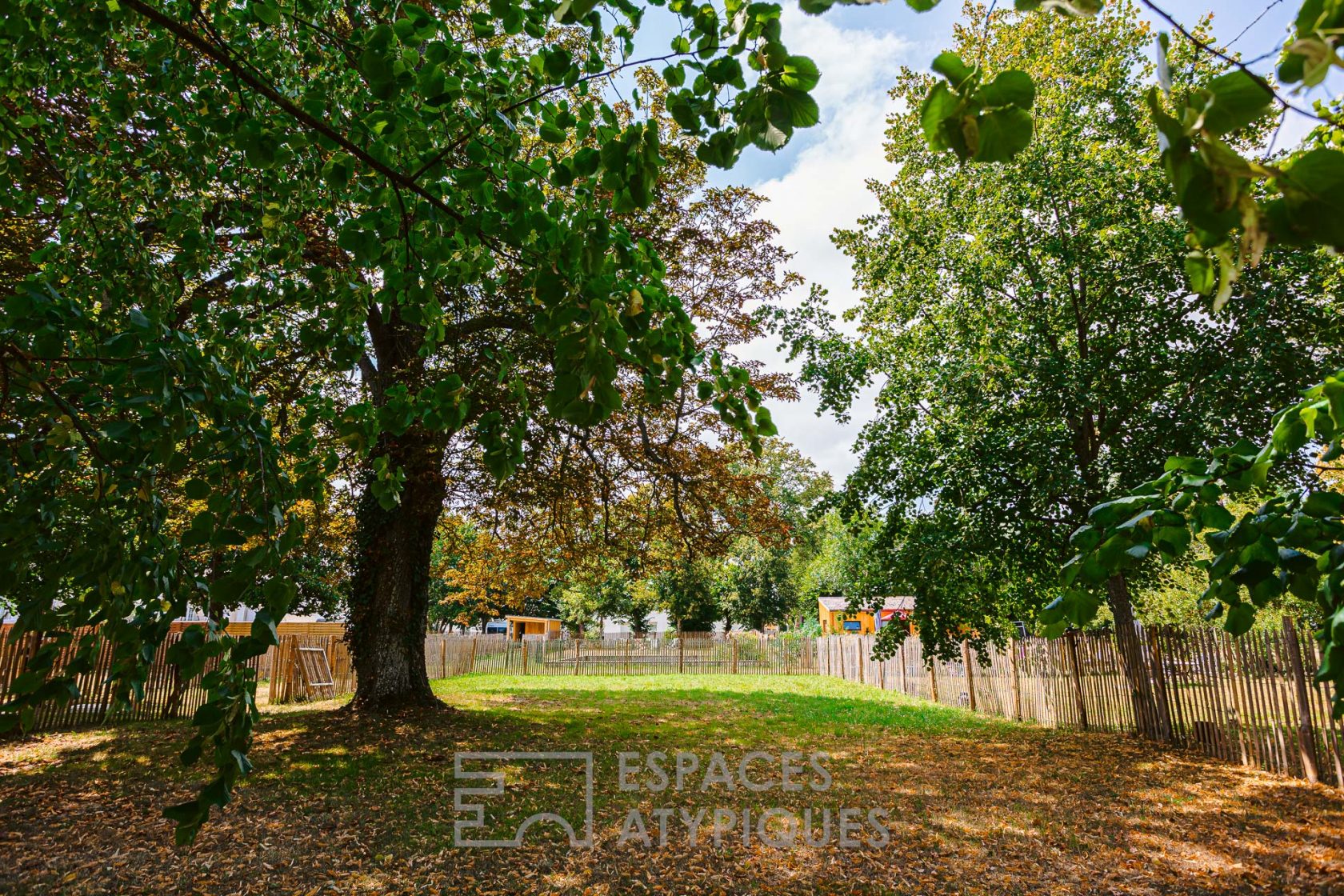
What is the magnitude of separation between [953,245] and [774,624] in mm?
35040

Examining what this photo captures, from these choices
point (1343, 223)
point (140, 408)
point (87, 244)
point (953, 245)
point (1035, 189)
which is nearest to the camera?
point (1343, 223)

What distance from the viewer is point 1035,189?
9.76m

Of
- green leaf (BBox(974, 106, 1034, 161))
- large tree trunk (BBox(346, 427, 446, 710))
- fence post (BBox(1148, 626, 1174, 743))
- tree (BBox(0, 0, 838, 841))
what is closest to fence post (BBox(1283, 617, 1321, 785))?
fence post (BBox(1148, 626, 1174, 743))

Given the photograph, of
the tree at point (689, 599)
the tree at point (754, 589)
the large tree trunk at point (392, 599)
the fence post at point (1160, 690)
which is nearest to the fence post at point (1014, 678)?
the fence post at point (1160, 690)

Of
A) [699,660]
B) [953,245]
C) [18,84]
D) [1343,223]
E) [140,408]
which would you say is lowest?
[699,660]

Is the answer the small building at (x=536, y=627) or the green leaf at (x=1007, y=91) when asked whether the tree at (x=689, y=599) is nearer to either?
the small building at (x=536, y=627)

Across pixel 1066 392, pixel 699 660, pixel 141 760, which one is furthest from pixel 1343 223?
pixel 699 660

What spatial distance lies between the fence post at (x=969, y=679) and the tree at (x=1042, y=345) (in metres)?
2.87

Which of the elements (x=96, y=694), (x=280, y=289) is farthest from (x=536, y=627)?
(x=280, y=289)

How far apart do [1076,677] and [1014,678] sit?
1.63m

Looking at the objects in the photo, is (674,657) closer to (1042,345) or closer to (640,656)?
(640,656)

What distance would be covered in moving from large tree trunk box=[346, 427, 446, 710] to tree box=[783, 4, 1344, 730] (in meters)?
6.77

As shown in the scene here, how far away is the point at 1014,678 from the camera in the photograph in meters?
12.7

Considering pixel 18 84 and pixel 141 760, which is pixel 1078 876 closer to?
pixel 18 84
